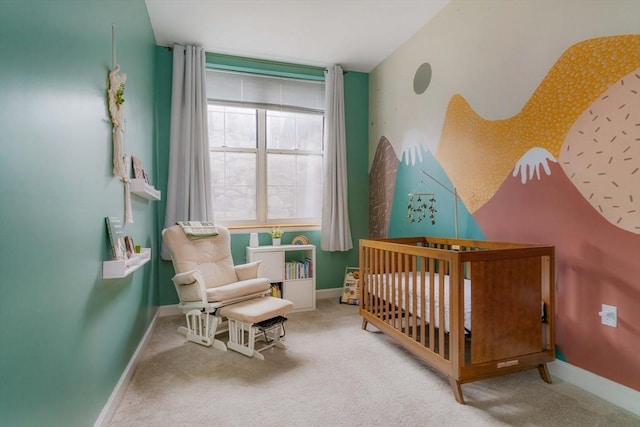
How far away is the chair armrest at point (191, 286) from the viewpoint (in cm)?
253

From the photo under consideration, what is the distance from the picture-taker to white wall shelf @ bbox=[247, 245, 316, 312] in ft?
11.6

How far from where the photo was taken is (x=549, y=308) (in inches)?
76.9

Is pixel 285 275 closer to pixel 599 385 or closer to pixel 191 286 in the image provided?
pixel 191 286

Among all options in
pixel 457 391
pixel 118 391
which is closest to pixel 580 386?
pixel 457 391

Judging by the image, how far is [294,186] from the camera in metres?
4.07

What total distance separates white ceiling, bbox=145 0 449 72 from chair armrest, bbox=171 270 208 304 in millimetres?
2267

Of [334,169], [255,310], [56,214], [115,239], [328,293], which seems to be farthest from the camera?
[328,293]

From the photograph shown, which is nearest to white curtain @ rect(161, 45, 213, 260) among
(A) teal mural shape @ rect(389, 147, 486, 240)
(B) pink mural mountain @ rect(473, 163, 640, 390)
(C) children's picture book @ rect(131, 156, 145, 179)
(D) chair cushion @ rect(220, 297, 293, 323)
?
(C) children's picture book @ rect(131, 156, 145, 179)

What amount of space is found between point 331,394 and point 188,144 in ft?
8.91

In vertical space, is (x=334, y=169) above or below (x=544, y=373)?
above

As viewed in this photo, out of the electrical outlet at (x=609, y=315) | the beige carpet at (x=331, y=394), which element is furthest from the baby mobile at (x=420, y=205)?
the electrical outlet at (x=609, y=315)

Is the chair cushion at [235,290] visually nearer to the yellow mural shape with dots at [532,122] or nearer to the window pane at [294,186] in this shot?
the window pane at [294,186]

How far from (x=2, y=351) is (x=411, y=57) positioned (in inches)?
146

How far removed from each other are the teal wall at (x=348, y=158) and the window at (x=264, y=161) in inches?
7.9
